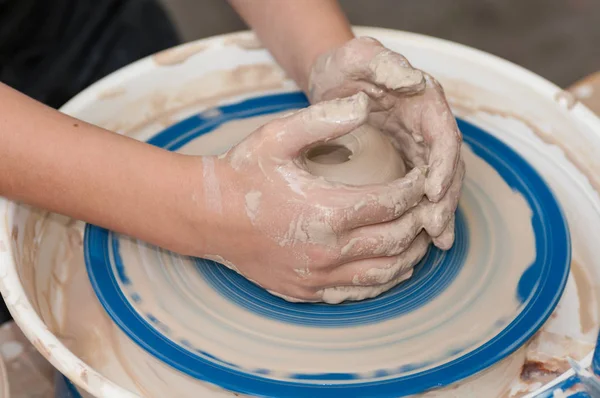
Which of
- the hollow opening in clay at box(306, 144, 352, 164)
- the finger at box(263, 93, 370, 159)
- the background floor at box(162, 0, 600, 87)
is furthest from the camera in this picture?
the background floor at box(162, 0, 600, 87)

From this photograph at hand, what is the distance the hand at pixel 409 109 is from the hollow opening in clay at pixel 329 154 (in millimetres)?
110

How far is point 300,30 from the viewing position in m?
1.40

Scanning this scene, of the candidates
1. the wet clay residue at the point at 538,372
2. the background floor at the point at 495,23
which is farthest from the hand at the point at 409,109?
the background floor at the point at 495,23

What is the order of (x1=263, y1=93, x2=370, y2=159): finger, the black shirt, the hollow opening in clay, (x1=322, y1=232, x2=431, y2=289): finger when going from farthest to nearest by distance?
the black shirt < the hollow opening in clay < (x1=322, y1=232, x2=431, y2=289): finger < (x1=263, y1=93, x2=370, y2=159): finger

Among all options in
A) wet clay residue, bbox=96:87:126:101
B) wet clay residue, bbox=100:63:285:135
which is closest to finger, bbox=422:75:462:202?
wet clay residue, bbox=100:63:285:135

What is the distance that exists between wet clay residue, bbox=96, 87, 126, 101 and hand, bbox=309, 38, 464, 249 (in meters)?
0.41

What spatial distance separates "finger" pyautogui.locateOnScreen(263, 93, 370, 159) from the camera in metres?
0.97

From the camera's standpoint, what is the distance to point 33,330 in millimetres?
998

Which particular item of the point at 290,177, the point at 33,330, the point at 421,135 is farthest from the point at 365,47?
the point at 33,330

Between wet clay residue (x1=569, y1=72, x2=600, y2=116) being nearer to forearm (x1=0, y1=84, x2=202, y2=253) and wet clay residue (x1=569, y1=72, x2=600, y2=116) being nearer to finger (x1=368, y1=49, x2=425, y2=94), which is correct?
finger (x1=368, y1=49, x2=425, y2=94)

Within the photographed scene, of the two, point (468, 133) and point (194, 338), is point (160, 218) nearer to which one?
point (194, 338)

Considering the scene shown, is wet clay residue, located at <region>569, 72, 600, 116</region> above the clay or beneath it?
above

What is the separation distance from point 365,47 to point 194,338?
1.87 ft

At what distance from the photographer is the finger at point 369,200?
1.00m
